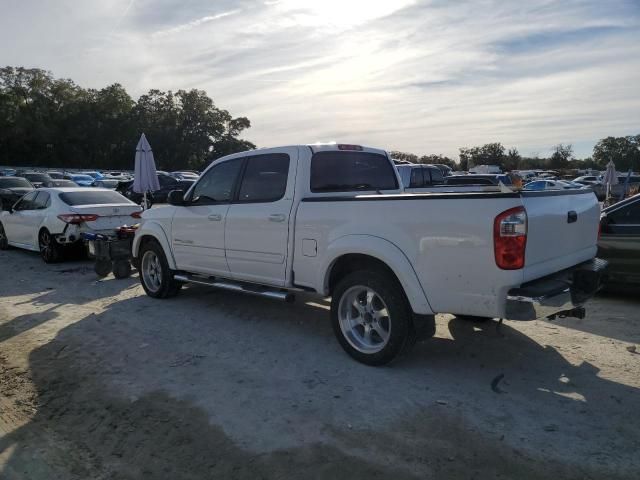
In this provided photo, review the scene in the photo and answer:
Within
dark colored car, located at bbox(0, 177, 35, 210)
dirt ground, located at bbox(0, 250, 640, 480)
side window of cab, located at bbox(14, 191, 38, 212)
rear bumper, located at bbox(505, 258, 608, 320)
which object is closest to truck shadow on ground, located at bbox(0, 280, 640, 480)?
dirt ground, located at bbox(0, 250, 640, 480)

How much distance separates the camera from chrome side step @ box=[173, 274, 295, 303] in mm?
5352

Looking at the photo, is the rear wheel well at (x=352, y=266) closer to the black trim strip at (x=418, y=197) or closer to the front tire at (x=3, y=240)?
the black trim strip at (x=418, y=197)

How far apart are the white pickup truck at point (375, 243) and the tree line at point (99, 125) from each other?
75.9 metres

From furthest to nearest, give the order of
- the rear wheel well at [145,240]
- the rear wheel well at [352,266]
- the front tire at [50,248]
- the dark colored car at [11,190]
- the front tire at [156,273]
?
1. the dark colored car at [11,190]
2. the front tire at [50,248]
3. the rear wheel well at [145,240]
4. the front tire at [156,273]
5. the rear wheel well at [352,266]

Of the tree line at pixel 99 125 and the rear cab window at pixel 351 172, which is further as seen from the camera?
the tree line at pixel 99 125

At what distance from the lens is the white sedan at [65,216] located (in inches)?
396

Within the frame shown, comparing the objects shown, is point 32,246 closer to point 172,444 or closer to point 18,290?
point 18,290

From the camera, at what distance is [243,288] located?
5.83 m

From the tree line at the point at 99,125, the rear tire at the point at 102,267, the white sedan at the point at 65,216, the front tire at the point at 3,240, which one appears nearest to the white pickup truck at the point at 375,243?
the rear tire at the point at 102,267

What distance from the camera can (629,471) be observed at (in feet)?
9.86

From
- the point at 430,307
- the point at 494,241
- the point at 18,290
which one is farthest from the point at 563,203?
→ the point at 18,290

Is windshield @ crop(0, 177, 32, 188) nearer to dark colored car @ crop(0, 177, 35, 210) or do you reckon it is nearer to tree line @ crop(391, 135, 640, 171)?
dark colored car @ crop(0, 177, 35, 210)

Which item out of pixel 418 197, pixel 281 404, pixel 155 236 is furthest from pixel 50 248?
pixel 418 197

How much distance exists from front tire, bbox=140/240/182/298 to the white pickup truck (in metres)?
0.36
